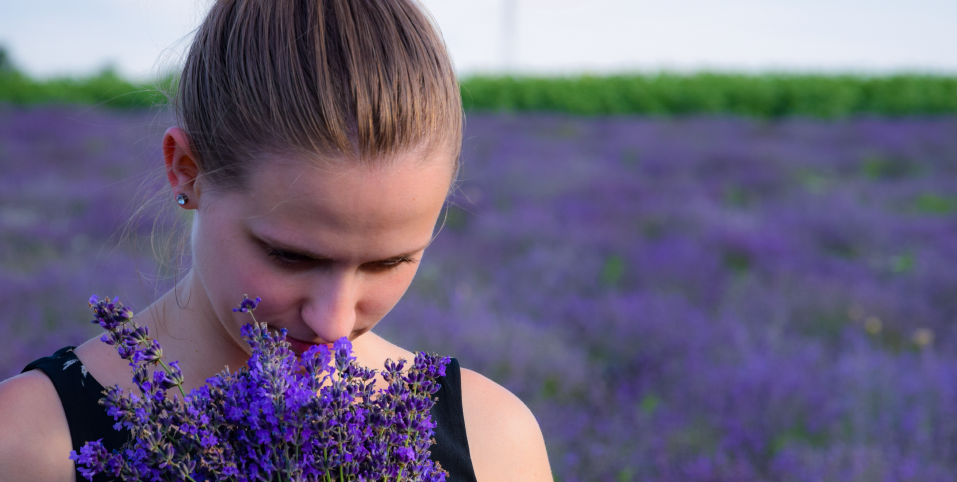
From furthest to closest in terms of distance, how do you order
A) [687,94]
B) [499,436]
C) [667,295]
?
[687,94] < [667,295] < [499,436]

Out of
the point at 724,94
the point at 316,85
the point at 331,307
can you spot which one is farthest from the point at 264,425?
the point at 724,94

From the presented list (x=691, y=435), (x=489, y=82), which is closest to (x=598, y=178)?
(x=691, y=435)

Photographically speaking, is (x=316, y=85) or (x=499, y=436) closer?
(x=316, y=85)

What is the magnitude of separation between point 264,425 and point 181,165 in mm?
706

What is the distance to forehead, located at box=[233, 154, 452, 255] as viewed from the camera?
3.69 ft

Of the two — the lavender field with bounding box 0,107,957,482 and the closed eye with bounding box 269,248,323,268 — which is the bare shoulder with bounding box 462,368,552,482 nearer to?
the closed eye with bounding box 269,248,323,268

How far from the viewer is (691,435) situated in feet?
12.3

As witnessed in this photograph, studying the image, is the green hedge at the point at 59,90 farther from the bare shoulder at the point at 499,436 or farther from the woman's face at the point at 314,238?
the woman's face at the point at 314,238

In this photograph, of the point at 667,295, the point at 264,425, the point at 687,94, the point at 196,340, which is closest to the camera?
the point at 264,425

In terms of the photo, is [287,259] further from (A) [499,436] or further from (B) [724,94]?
(B) [724,94]

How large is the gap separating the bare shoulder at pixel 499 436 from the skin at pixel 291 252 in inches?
16.1

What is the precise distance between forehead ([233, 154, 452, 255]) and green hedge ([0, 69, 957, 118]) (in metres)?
19.6

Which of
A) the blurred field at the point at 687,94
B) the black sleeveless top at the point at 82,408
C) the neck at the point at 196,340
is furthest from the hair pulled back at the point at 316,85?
the blurred field at the point at 687,94

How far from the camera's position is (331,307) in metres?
1.16
